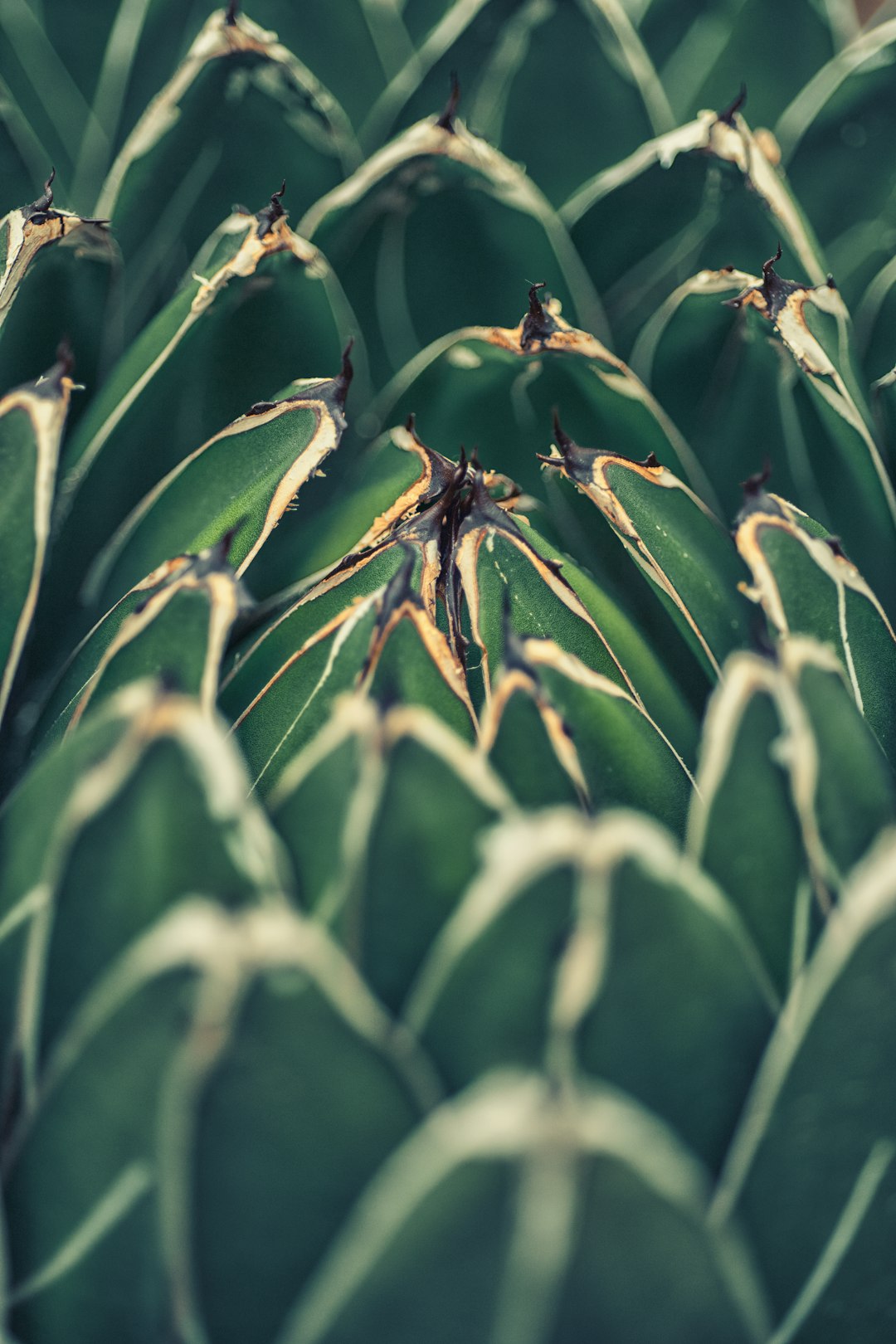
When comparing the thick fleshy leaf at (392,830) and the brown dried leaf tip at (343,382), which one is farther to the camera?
the brown dried leaf tip at (343,382)

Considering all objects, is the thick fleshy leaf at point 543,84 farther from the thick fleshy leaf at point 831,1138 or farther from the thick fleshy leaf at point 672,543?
the thick fleshy leaf at point 831,1138

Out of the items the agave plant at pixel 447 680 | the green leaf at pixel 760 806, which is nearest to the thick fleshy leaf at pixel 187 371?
the agave plant at pixel 447 680

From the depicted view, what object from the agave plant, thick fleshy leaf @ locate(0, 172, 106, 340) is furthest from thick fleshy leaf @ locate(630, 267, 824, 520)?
thick fleshy leaf @ locate(0, 172, 106, 340)

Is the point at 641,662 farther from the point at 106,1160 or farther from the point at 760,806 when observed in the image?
the point at 106,1160

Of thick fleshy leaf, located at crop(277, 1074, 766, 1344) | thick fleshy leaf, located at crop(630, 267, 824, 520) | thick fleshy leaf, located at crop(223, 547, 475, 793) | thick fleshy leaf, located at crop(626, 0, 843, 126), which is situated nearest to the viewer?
thick fleshy leaf, located at crop(277, 1074, 766, 1344)

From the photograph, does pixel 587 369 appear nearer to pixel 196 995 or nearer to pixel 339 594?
pixel 339 594

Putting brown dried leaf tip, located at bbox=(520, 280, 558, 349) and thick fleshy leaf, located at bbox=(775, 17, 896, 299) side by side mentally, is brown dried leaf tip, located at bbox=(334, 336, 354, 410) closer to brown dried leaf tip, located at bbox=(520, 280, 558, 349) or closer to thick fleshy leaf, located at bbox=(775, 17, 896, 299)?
brown dried leaf tip, located at bbox=(520, 280, 558, 349)

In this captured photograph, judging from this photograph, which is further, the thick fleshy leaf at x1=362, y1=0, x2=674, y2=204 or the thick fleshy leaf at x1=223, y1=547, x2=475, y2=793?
the thick fleshy leaf at x1=362, y1=0, x2=674, y2=204
